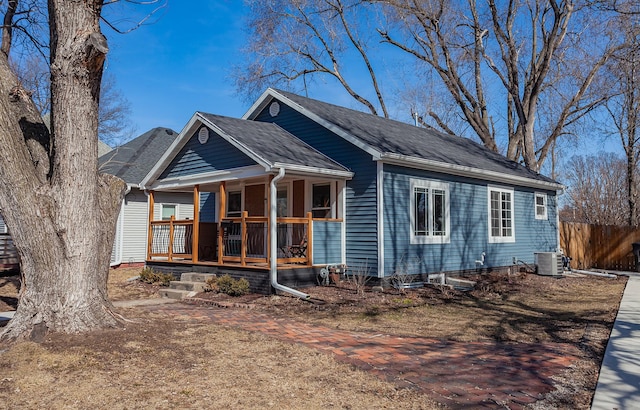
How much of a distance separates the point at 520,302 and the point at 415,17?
16438mm

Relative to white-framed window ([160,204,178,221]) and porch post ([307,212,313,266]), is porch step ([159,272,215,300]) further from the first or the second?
white-framed window ([160,204,178,221])

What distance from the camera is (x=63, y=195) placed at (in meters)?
6.01

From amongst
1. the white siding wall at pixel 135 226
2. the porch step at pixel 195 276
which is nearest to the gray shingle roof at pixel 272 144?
the porch step at pixel 195 276

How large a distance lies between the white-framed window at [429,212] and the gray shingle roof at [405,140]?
0.73 metres

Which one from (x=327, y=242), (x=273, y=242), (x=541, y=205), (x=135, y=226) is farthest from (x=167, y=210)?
(x=541, y=205)

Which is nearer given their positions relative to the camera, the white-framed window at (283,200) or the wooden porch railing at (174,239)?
the white-framed window at (283,200)

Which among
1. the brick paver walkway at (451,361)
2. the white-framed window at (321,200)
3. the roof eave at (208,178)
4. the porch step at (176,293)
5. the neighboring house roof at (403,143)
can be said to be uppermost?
the neighboring house roof at (403,143)

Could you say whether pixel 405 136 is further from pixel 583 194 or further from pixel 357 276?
pixel 583 194

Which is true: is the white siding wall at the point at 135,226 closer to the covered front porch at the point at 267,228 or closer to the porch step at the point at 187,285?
the covered front porch at the point at 267,228

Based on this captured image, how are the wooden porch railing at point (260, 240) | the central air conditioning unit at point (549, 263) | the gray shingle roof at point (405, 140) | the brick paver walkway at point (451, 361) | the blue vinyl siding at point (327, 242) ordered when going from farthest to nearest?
the central air conditioning unit at point (549, 263)
the gray shingle roof at point (405, 140)
the blue vinyl siding at point (327, 242)
the wooden porch railing at point (260, 240)
the brick paver walkway at point (451, 361)

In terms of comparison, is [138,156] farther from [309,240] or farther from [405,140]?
[309,240]

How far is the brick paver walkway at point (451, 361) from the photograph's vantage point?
4477mm

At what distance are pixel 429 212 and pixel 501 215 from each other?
378cm

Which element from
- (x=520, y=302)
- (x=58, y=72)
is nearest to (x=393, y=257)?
(x=520, y=302)
